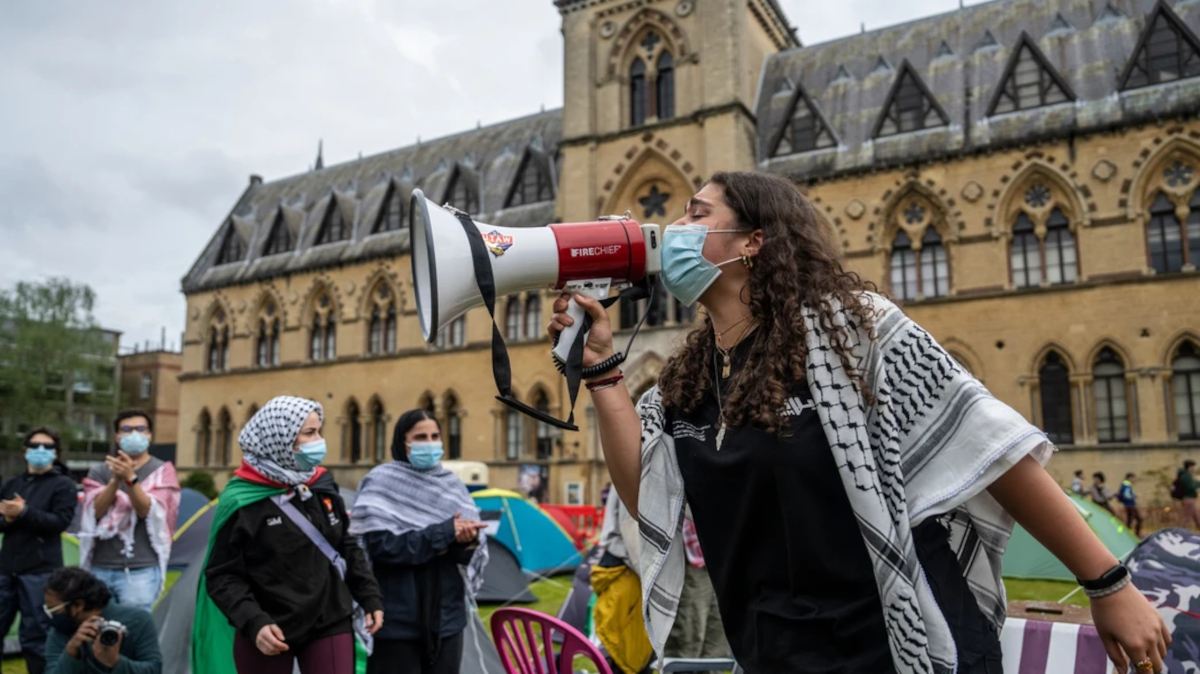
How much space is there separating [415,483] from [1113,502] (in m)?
17.6

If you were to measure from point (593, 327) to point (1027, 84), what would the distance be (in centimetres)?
2232

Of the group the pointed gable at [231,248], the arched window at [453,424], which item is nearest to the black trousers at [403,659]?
the arched window at [453,424]

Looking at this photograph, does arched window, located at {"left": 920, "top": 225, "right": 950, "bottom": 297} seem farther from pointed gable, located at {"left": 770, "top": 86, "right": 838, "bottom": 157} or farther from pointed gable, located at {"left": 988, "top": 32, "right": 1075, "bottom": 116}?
pointed gable, located at {"left": 770, "top": 86, "right": 838, "bottom": 157}

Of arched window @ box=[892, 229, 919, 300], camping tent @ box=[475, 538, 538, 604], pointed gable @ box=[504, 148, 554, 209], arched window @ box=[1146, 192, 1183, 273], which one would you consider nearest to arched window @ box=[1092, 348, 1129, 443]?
arched window @ box=[1146, 192, 1183, 273]

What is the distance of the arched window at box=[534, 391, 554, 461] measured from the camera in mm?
25234

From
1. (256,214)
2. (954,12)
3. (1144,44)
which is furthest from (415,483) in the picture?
(256,214)

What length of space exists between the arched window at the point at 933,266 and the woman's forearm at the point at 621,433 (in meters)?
20.3

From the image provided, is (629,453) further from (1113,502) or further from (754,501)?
(1113,502)

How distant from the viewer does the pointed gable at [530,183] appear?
27578 millimetres

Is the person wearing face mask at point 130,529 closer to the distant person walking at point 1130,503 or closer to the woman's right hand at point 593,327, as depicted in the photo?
the woman's right hand at point 593,327

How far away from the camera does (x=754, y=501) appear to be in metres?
1.94

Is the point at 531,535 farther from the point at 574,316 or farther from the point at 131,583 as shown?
the point at 574,316

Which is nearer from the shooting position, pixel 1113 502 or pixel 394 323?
pixel 1113 502

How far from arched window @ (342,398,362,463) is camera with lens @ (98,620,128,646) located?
25063 millimetres
